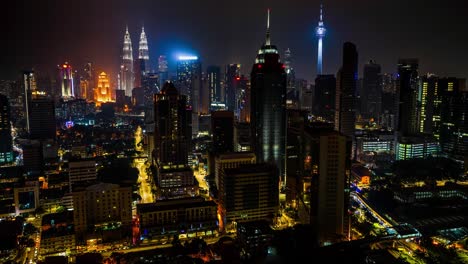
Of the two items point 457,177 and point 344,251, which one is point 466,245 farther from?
point 457,177

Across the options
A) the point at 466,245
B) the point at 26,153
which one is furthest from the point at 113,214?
the point at 466,245

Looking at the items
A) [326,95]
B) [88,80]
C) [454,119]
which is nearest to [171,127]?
[326,95]

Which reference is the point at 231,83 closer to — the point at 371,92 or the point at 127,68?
the point at 371,92

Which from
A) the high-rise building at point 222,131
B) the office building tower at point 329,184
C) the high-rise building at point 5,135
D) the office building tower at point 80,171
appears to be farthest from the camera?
the high-rise building at point 5,135

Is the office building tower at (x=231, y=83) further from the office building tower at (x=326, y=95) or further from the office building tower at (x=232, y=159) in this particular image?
the office building tower at (x=232, y=159)

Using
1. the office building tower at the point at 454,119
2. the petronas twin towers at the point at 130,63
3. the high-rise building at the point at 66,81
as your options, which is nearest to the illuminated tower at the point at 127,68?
the petronas twin towers at the point at 130,63

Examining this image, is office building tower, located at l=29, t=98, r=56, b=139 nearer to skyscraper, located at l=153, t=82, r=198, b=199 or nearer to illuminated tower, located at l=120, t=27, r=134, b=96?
skyscraper, located at l=153, t=82, r=198, b=199
